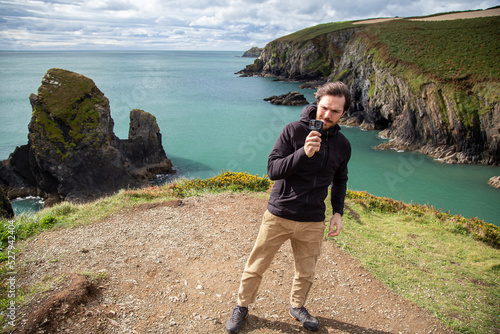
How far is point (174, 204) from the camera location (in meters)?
10.1

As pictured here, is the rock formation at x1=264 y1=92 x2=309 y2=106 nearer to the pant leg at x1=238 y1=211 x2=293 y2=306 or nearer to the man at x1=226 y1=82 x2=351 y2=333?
the man at x1=226 y1=82 x2=351 y2=333

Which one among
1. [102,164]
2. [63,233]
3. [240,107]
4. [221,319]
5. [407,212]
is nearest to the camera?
[221,319]

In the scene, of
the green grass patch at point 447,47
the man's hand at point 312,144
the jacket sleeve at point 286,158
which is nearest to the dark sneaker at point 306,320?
the jacket sleeve at point 286,158

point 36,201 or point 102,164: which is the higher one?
point 102,164

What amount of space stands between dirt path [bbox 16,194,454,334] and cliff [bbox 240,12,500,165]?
32.1 meters

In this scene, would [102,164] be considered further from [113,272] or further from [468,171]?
[468,171]

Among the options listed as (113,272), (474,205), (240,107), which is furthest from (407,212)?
(240,107)

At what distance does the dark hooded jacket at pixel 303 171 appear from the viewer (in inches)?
150

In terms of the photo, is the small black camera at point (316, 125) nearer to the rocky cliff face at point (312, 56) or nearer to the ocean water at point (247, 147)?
the ocean water at point (247, 147)

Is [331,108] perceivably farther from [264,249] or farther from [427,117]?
[427,117]

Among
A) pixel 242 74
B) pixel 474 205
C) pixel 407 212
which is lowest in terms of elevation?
pixel 474 205

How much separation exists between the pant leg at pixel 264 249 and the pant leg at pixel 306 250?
0.16 metres

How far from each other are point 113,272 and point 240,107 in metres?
60.9
